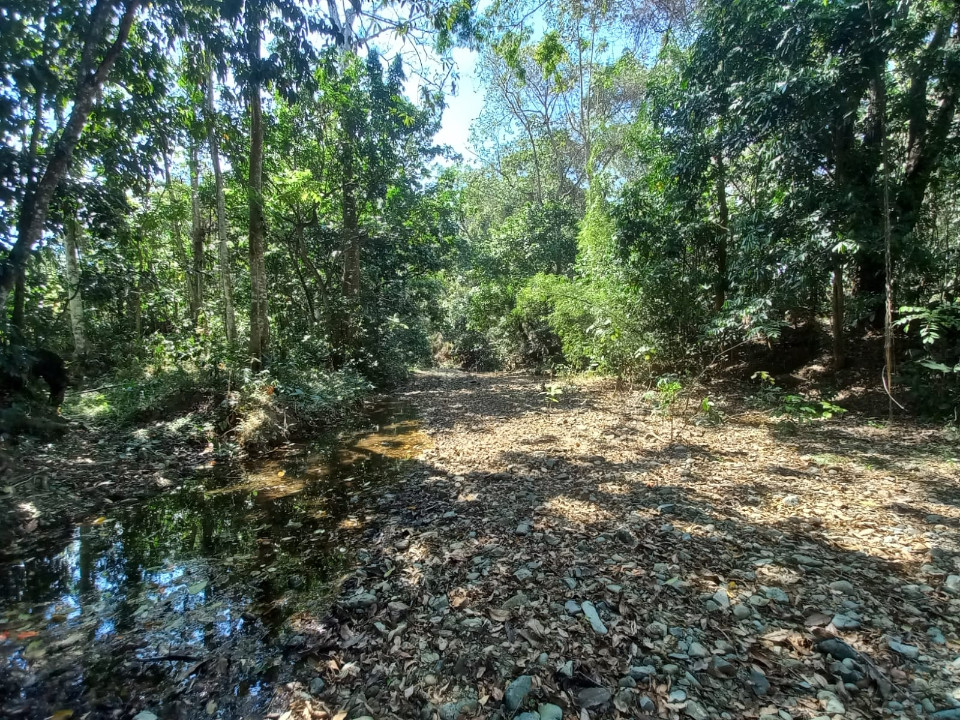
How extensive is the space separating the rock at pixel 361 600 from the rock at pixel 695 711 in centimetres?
212

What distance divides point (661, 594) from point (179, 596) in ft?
12.0

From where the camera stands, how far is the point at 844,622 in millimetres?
2873

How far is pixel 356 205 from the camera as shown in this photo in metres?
14.7

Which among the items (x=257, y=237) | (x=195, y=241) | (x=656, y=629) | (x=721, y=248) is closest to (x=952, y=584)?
(x=656, y=629)

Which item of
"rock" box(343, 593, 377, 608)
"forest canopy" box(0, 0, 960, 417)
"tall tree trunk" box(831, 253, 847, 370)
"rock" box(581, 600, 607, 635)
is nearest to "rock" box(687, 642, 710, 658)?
"rock" box(581, 600, 607, 635)

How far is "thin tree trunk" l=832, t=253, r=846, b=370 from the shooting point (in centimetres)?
807

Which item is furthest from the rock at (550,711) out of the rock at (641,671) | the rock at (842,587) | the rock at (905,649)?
the rock at (842,587)

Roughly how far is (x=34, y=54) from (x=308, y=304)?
972 centimetres

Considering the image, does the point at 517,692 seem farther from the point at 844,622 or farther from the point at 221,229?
the point at 221,229

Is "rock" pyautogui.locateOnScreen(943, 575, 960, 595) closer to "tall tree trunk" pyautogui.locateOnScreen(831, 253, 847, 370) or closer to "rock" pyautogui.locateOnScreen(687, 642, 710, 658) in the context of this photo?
"rock" pyautogui.locateOnScreen(687, 642, 710, 658)

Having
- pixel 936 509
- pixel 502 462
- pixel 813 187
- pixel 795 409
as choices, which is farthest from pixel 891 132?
pixel 502 462

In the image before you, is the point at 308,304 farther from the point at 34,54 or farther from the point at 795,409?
the point at 795,409

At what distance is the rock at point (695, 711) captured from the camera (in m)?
2.28

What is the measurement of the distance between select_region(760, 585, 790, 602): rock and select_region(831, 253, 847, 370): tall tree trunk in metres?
6.90
